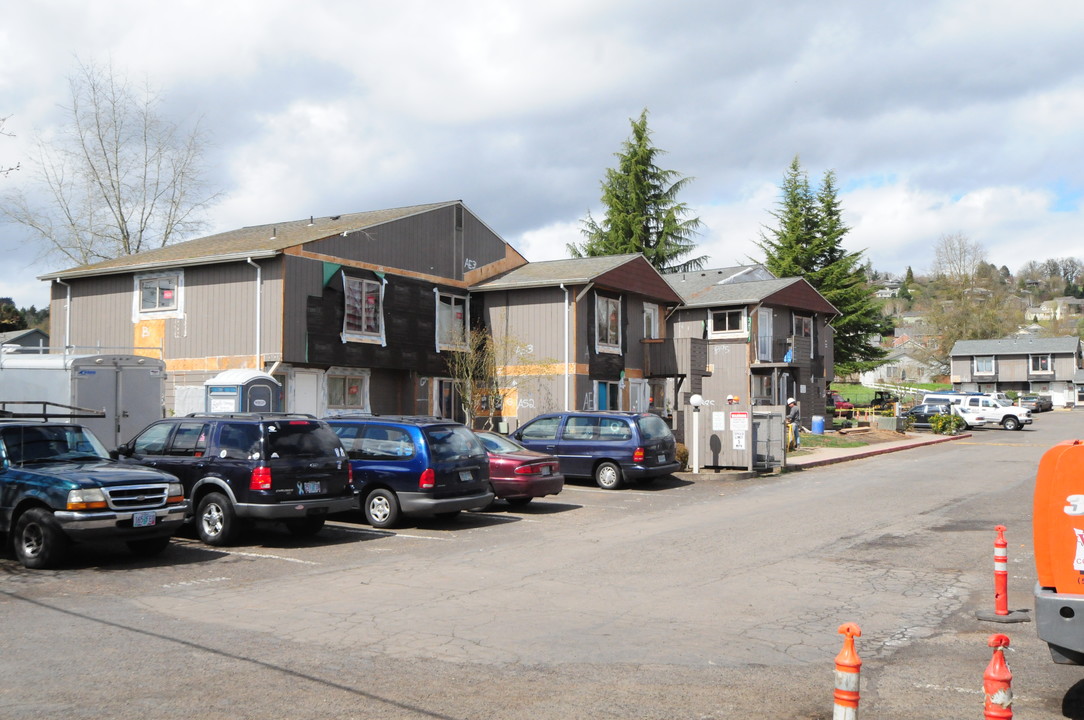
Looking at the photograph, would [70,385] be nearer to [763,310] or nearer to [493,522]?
[493,522]

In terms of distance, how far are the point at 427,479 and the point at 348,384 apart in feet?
45.5

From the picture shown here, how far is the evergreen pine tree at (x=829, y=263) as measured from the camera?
57500mm

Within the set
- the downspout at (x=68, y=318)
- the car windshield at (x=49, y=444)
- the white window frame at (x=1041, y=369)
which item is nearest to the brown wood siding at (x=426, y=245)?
the downspout at (x=68, y=318)

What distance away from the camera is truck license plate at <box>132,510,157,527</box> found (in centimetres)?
1119

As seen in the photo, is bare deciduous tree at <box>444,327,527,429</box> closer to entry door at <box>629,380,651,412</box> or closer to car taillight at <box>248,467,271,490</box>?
entry door at <box>629,380,651,412</box>

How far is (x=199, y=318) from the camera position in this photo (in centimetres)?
2662

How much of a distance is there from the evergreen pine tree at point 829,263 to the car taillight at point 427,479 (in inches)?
1844

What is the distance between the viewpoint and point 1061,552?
598 centimetres

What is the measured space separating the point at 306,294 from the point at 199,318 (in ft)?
11.5

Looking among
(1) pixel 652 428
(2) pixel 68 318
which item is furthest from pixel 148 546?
(2) pixel 68 318

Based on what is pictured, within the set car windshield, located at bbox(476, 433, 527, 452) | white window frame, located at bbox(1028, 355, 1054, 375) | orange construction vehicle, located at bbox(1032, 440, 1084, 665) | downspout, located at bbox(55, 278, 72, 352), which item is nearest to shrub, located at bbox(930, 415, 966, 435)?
car windshield, located at bbox(476, 433, 527, 452)

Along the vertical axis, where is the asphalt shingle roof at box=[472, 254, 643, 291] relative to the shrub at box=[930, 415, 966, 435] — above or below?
above

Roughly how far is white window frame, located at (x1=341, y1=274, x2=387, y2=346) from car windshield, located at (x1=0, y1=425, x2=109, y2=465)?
13.9 metres

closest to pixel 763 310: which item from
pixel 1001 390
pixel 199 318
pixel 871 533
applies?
pixel 199 318
